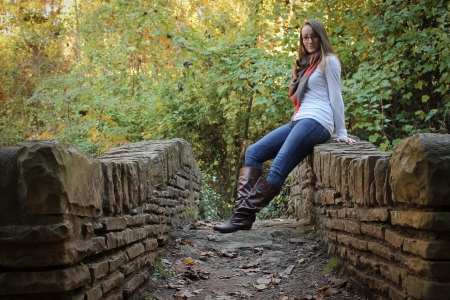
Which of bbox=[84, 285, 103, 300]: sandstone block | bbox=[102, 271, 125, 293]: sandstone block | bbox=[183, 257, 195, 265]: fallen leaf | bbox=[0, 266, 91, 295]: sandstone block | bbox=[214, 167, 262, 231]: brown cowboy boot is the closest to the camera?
bbox=[0, 266, 91, 295]: sandstone block

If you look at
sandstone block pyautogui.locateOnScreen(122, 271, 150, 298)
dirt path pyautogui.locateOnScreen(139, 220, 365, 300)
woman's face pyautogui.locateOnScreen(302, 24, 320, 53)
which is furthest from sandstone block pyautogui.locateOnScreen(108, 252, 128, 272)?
woman's face pyautogui.locateOnScreen(302, 24, 320, 53)

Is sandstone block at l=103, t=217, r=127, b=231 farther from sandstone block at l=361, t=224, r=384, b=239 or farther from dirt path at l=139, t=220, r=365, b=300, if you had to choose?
sandstone block at l=361, t=224, r=384, b=239

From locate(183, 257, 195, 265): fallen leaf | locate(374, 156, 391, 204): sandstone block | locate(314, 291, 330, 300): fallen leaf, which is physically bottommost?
locate(314, 291, 330, 300): fallen leaf

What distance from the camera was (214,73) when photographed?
809 centimetres

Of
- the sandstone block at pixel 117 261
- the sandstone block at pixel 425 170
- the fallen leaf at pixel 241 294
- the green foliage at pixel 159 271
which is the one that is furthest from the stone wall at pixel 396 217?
the sandstone block at pixel 117 261

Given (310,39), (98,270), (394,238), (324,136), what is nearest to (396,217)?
(394,238)

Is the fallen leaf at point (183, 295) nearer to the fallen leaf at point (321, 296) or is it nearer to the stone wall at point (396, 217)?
the fallen leaf at point (321, 296)

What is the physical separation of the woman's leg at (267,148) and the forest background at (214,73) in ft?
6.10

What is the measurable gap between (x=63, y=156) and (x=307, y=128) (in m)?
2.86

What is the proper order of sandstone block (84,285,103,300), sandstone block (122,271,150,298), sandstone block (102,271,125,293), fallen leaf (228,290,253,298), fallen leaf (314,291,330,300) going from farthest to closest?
1. fallen leaf (228,290,253,298)
2. fallen leaf (314,291,330,300)
3. sandstone block (122,271,150,298)
4. sandstone block (102,271,125,293)
5. sandstone block (84,285,103,300)

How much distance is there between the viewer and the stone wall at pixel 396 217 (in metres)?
1.83

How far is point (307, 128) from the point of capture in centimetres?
433

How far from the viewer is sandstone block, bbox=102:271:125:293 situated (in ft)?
7.44

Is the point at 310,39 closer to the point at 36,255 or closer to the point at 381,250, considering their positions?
the point at 381,250
